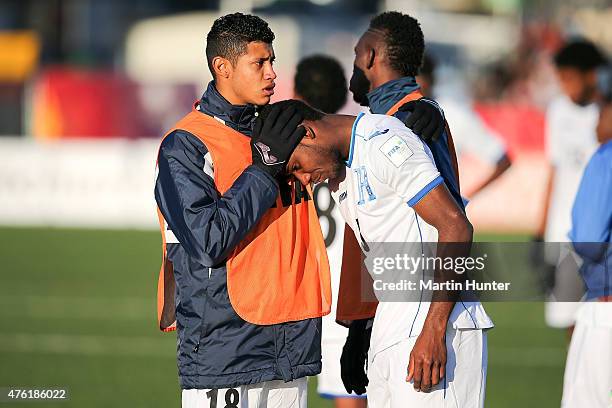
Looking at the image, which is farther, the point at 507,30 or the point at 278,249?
the point at 507,30

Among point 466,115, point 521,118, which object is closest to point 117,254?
point 521,118

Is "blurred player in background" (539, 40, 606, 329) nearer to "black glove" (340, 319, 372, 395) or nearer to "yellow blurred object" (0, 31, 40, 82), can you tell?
"black glove" (340, 319, 372, 395)

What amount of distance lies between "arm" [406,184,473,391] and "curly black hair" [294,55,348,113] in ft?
8.00

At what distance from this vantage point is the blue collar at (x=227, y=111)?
4.30 m

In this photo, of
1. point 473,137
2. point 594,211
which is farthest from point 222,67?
point 473,137

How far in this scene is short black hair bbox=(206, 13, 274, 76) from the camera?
171 inches

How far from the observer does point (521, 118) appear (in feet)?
66.6

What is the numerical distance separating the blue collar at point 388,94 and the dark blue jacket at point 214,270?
714mm

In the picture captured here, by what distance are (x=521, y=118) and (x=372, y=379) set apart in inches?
653

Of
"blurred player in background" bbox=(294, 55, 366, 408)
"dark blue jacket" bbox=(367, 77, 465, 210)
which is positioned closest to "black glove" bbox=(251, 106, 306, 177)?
"dark blue jacket" bbox=(367, 77, 465, 210)

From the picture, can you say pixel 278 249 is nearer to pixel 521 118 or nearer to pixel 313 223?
pixel 313 223

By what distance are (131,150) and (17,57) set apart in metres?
10.1

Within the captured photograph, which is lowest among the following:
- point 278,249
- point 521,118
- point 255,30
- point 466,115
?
point 278,249

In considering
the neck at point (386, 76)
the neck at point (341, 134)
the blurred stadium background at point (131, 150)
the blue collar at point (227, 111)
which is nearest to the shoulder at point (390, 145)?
the neck at point (341, 134)
